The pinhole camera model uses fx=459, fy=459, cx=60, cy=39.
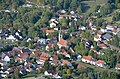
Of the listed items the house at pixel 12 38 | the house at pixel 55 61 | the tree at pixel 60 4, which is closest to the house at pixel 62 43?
the house at pixel 55 61

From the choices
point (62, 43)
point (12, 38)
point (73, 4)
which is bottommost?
point (62, 43)

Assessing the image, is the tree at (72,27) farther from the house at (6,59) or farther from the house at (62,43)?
the house at (6,59)

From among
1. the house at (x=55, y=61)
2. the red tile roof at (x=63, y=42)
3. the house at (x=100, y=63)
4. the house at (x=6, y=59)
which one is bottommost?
the house at (x=100, y=63)

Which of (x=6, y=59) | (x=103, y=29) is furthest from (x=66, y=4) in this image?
(x=6, y=59)

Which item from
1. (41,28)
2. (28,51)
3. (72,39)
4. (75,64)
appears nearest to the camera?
(75,64)

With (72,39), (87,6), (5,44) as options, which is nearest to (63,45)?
(72,39)

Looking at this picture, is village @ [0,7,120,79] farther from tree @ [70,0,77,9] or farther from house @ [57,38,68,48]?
tree @ [70,0,77,9]

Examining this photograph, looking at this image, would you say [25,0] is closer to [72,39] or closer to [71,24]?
[71,24]

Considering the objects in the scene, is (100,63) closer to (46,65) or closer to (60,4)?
(46,65)

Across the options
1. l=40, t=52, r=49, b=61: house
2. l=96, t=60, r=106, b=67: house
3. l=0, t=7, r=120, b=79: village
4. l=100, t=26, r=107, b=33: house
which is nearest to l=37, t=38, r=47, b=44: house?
l=0, t=7, r=120, b=79: village

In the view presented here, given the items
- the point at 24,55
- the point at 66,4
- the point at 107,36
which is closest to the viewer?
the point at 24,55

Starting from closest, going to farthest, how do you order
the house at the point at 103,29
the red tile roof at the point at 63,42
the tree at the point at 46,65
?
the tree at the point at 46,65 < the red tile roof at the point at 63,42 < the house at the point at 103,29
